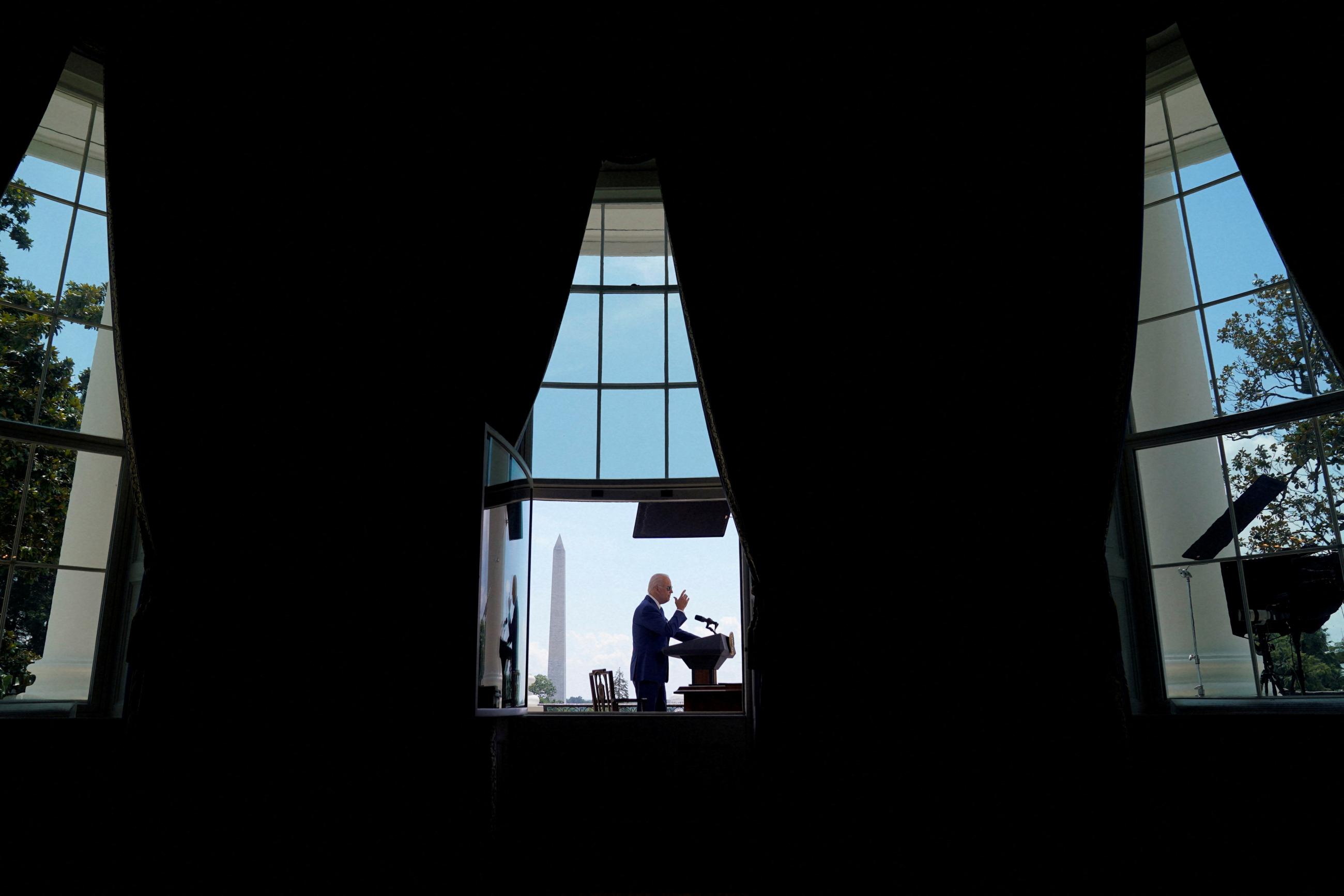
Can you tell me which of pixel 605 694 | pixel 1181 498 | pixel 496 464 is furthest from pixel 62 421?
pixel 1181 498

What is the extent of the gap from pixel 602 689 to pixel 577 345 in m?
2.46

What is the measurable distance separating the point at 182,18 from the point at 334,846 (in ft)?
11.0

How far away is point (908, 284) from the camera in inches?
134

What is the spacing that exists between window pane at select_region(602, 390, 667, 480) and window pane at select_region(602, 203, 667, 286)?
1.98 feet

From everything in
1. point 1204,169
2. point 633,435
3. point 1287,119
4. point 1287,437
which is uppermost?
point 1204,169

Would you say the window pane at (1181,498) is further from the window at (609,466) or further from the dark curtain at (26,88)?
the dark curtain at (26,88)

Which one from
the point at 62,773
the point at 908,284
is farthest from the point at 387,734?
the point at 908,284

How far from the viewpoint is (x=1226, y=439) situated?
331cm

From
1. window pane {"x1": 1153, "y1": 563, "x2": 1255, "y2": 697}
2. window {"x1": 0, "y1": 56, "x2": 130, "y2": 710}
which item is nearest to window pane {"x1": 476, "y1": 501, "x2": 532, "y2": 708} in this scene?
window {"x1": 0, "y1": 56, "x2": 130, "y2": 710}

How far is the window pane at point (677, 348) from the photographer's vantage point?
3938 millimetres

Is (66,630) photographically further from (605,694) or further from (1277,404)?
(1277,404)

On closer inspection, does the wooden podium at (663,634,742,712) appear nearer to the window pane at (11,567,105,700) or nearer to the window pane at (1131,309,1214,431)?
the window pane at (1131,309,1214,431)

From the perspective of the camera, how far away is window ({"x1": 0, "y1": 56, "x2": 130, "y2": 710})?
130 inches

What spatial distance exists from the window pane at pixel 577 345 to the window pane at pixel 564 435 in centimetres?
7
